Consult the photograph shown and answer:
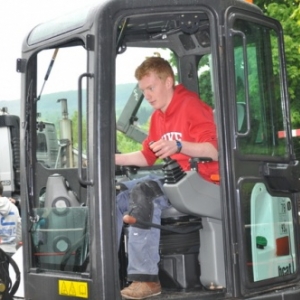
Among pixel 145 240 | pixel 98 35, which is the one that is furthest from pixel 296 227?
pixel 98 35

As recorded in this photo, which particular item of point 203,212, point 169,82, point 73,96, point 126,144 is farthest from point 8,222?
point 203,212

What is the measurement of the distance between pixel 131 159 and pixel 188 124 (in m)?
0.57

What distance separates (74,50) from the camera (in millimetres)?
5445

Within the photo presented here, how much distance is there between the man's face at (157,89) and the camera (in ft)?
18.4

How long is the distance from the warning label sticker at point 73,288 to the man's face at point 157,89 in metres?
1.30

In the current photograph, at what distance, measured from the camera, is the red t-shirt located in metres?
5.43

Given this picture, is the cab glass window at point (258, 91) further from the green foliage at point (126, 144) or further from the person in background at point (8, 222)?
the person in background at point (8, 222)

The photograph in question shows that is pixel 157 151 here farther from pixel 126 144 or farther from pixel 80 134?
pixel 126 144

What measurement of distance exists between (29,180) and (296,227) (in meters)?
1.83

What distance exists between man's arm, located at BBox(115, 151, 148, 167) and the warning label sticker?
93 centimetres

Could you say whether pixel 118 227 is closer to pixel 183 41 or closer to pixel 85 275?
pixel 85 275

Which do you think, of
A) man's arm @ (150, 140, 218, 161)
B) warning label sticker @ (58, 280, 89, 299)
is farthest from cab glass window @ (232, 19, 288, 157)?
warning label sticker @ (58, 280, 89, 299)

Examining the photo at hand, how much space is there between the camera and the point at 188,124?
5.48m

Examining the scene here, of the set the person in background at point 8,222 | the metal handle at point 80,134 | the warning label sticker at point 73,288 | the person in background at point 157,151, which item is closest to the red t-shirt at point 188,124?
Answer: the person in background at point 157,151
